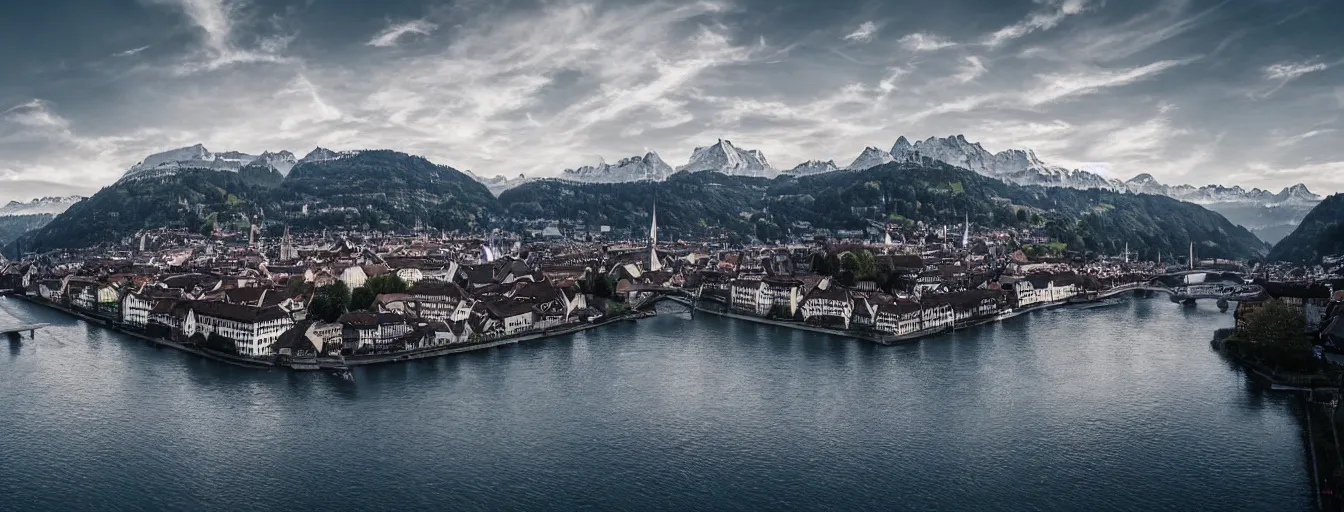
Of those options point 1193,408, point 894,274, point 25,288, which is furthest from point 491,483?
point 25,288

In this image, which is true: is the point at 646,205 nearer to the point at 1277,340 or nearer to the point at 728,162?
the point at 728,162

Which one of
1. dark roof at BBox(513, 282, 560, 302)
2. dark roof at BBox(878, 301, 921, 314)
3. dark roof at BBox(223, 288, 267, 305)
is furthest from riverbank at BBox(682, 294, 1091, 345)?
dark roof at BBox(223, 288, 267, 305)

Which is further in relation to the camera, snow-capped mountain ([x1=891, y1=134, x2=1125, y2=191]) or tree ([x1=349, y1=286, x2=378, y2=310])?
snow-capped mountain ([x1=891, y1=134, x2=1125, y2=191])

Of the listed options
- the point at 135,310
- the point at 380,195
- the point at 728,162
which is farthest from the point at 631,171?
the point at 135,310

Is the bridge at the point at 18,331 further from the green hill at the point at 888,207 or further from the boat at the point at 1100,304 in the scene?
the green hill at the point at 888,207

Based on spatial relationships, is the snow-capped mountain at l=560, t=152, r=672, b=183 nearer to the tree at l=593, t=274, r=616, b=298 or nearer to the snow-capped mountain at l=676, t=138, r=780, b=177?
the snow-capped mountain at l=676, t=138, r=780, b=177
